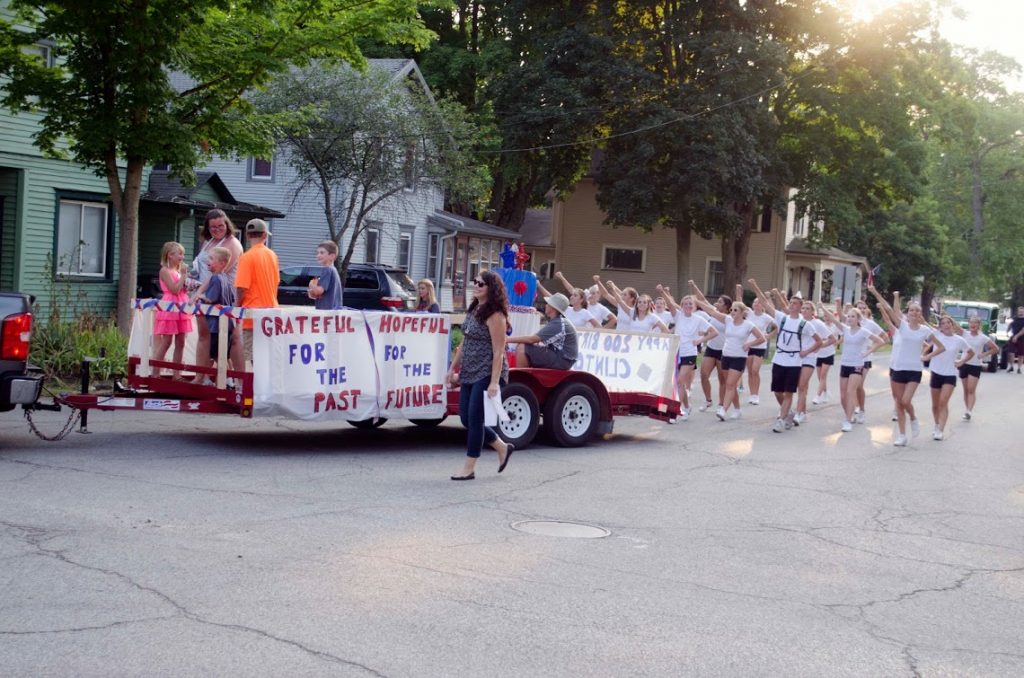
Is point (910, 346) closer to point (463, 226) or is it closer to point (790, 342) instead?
point (790, 342)

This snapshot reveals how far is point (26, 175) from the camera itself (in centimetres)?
2278

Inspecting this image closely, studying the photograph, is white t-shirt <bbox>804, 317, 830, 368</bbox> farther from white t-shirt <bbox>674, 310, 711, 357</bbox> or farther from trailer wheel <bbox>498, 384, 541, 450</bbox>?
trailer wheel <bbox>498, 384, 541, 450</bbox>

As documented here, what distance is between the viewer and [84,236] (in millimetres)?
24266

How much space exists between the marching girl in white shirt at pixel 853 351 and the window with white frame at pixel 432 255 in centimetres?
2678

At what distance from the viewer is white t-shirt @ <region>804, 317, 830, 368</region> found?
1698cm

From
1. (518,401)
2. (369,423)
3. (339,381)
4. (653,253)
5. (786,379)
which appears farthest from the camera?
(653,253)

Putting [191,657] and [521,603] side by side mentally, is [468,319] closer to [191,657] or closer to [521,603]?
[521,603]

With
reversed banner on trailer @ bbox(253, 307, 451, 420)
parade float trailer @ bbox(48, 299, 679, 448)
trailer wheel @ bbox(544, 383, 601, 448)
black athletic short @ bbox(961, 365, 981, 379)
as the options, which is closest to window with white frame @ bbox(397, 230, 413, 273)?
black athletic short @ bbox(961, 365, 981, 379)

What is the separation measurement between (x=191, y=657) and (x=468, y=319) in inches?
219

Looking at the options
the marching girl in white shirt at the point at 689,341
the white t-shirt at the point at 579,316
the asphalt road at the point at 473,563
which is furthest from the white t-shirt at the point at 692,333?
the asphalt road at the point at 473,563

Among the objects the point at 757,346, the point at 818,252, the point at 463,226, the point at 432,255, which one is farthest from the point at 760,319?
the point at 818,252

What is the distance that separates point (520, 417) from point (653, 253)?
47117mm

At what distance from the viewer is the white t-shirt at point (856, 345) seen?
17.4m

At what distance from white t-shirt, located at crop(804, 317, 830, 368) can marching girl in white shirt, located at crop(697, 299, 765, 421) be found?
2.30ft
